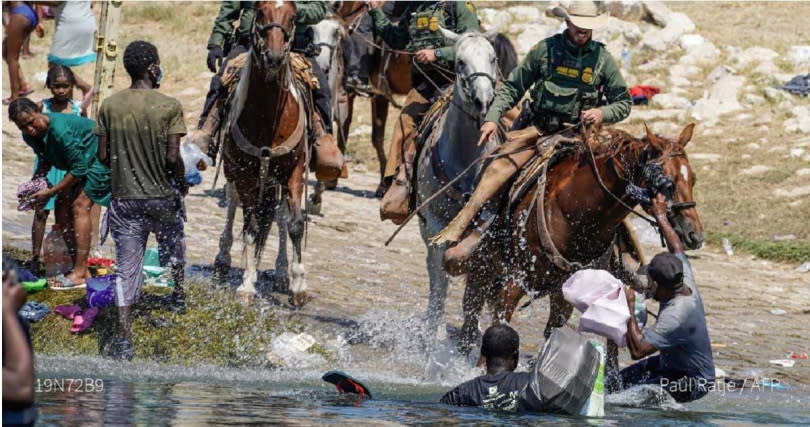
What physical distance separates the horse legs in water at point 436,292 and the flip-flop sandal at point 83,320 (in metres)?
2.53

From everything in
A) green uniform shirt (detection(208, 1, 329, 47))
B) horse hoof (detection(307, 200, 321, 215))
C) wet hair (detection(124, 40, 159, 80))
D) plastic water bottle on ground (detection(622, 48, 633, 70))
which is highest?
wet hair (detection(124, 40, 159, 80))

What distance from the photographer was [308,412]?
773cm

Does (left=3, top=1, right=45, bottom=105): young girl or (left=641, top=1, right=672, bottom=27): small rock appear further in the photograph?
(left=641, top=1, right=672, bottom=27): small rock

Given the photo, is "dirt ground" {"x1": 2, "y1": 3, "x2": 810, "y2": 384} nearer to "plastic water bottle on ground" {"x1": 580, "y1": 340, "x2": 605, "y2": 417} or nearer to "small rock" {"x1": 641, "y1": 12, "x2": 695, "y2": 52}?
"plastic water bottle on ground" {"x1": 580, "y1": 340, "x2": 605, "y2": 417}

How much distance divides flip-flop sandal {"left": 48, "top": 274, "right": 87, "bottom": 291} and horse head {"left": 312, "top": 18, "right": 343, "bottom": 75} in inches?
232

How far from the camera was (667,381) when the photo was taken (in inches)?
327

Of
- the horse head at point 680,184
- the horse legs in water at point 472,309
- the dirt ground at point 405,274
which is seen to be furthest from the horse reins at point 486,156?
the dirt ground at point 405,274

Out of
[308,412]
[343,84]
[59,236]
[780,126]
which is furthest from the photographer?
[780,126]

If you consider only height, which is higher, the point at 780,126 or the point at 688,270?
the point at 688,270

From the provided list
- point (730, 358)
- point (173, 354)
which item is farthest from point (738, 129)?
point (173, 354)

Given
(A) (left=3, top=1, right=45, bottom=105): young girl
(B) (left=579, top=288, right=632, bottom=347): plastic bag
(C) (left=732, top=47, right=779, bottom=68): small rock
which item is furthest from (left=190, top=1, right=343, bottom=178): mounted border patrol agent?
(C) (left=732, top=47, right=779, bottom=68): small rock

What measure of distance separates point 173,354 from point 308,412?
2425 millimetres

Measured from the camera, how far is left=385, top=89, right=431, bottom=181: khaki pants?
1137cm

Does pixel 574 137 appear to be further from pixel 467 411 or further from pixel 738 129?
pixel 738 129
